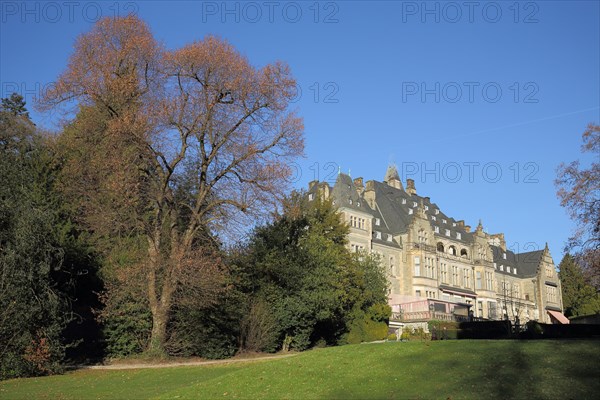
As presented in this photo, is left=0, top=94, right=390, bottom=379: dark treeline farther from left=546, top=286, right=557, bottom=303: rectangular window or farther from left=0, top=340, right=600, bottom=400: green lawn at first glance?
left=546, top=286, right=557, bottom=303: rectangular window

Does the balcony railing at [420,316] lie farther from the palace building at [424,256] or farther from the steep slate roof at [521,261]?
the steep slate roof at [521,261]

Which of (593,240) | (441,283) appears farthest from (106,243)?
(441,283)

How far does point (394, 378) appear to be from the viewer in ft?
53.4

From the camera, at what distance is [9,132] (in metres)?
40.0

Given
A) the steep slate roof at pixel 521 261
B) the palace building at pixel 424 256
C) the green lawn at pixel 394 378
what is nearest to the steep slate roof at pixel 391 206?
the palace building at pixel 424 256

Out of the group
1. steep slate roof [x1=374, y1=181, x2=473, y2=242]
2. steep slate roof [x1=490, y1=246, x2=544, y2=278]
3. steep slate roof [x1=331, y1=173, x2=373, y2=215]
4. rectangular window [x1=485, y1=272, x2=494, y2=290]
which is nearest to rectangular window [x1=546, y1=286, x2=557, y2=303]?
steep slate roof [x1=490, y1=246, x2=544, y2=278]

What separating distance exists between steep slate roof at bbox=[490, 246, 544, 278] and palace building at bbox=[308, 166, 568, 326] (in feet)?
2.75

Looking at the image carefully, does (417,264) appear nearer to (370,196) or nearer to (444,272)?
(444,272)

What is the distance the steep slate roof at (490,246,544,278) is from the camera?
95.1 metres

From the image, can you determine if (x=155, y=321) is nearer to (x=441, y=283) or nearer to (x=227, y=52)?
(x=227, y=52)

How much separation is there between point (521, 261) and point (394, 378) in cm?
9080

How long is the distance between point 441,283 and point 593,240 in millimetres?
43449

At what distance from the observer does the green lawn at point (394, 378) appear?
47.5 feet

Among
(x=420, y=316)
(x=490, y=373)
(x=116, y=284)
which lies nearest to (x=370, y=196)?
(x=420, y=316)
